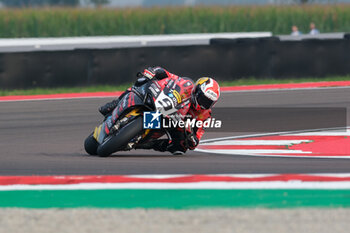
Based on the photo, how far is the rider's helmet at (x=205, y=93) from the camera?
29.4ft

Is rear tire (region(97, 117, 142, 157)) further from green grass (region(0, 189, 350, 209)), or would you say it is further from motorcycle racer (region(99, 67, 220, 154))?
green grass (region(0, 189, 350, 209))

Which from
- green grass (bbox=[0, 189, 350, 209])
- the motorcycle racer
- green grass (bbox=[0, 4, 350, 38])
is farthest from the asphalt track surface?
green grass (bbox=[0, 4, 350, 38])

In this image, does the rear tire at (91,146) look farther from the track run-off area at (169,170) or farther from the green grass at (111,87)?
the green grass at (111,87)

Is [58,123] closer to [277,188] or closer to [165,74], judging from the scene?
[165,74]

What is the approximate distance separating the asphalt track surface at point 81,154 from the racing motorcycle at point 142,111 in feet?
0.73

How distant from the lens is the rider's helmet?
29.4ft

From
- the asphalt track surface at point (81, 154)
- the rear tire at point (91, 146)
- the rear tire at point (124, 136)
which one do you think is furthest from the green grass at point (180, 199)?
the rear tire at point (91, 146)

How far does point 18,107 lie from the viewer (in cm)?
1648

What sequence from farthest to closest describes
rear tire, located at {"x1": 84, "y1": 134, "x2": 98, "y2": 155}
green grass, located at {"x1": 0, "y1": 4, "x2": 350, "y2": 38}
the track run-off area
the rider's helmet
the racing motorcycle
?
green grass, located at {"x1": 0, "y1": 4, "x2": 350, "y2": 38} < rear tire, located at {"x1": 84, "y1": 134, "x2": 98, "y2": 155} < the racing motorcycle < the rider's helmet < the track run-off area

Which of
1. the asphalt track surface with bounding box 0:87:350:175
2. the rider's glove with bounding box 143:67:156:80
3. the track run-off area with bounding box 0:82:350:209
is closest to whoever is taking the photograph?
the track run-off area with bounding box 0:82:350:209

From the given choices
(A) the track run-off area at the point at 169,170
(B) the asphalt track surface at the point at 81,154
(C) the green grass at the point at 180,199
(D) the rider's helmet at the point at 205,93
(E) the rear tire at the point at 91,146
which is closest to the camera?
(C) the green grass at the point at 180,199

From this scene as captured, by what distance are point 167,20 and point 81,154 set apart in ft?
91.4

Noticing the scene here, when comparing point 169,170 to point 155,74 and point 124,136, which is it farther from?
point 155,74

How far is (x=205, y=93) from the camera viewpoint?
8953 millimetres
